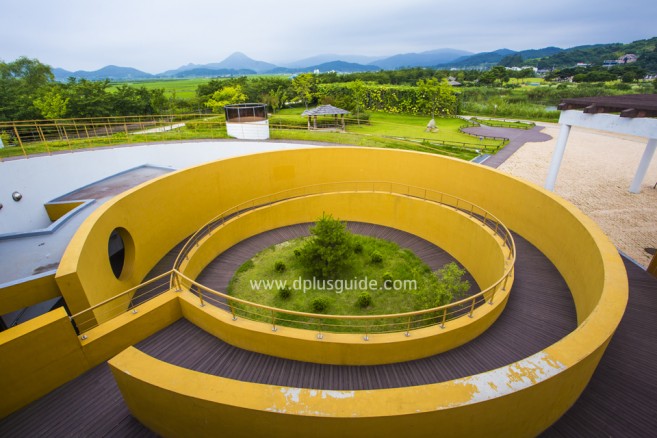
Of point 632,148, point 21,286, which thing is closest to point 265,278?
point 21,286

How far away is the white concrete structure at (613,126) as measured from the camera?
458 inches

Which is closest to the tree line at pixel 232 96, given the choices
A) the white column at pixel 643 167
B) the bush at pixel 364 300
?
the bush at pixel 364 300

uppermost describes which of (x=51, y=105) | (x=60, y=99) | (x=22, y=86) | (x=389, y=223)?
(x=22, y=86)

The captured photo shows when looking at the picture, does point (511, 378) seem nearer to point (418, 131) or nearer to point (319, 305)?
point (319, 305)

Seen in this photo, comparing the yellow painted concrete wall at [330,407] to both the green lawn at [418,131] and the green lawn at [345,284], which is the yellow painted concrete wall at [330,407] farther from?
the green lawn at [418,131]

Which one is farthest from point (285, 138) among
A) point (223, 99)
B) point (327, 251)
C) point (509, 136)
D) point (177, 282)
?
point (223, 99)

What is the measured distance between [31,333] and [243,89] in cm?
5815

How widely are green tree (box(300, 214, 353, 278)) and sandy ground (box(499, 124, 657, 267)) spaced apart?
10.4 meters

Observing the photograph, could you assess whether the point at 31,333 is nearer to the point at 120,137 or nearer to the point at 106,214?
the point at 106,214

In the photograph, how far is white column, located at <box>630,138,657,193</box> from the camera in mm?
16281

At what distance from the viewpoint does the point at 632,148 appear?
26062 mm

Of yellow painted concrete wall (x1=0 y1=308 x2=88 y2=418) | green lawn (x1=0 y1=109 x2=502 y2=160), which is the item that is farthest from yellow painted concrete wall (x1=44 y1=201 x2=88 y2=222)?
yellow painted concrete wall (x1=0 y1=308 x2=88 y2=418)

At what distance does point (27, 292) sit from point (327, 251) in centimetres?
876

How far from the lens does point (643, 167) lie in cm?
1691
